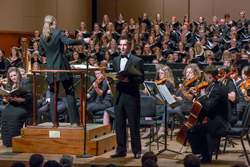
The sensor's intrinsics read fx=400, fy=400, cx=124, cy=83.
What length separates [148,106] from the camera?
5301 mm

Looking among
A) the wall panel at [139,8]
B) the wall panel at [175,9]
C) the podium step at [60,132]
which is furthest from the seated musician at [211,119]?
the wall panel at [139,8]

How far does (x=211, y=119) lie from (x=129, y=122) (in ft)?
2.91

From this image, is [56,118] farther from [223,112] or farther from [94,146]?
[223,112]

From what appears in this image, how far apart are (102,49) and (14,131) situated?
18.5 ft

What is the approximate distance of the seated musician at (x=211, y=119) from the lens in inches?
164

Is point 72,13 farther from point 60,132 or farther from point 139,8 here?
point 60,132

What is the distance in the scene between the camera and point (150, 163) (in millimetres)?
2598

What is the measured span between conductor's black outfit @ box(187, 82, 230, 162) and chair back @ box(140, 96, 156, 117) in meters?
1.03

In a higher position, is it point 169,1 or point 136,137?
point 169,1

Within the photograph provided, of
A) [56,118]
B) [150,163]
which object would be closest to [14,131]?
[56,118]

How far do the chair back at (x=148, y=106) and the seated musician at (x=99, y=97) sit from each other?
120 cm

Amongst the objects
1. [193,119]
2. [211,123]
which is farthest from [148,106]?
[211,123]

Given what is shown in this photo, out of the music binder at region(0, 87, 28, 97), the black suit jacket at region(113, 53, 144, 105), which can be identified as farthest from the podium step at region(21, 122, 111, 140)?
the music binder at region(0, 87, 28, 97)

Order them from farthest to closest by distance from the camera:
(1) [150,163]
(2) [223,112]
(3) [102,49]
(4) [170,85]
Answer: (3) [102,49] < (4) [170,85] < (2) [223,112] < (1) [150,163]
